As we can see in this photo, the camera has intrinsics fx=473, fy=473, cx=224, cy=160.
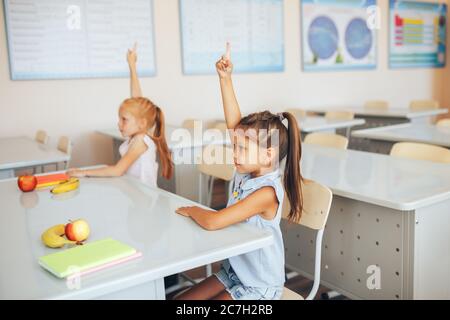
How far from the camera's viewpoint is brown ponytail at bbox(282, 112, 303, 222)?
1550 millimetres

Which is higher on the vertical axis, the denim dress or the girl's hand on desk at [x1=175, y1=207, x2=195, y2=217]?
the girl's hand on desk at [x1=175, y1=207, x2=195, y2=217]

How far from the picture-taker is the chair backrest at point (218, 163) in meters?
2.33

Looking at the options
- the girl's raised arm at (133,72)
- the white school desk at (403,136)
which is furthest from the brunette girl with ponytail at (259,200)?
the white school desk at (403,136)

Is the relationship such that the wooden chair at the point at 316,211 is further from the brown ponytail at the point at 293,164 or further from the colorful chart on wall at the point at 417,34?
the colorful chart on wall at the point at 417,34

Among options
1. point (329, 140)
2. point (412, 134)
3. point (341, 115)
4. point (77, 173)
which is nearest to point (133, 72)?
point (77, 173)

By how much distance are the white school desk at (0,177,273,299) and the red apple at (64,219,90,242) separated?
0.13 feet

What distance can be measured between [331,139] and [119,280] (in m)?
2.11

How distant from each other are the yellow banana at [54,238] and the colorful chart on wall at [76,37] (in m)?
3.03

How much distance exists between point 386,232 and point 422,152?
845mm

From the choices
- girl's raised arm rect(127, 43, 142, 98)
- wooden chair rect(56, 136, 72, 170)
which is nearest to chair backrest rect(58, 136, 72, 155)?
wooden chair rect(56, 136, 72, 170)

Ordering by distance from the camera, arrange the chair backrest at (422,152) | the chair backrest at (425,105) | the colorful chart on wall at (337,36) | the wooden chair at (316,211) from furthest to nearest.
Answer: the colorful chart on wall at (337,36)
the chair backrest at (425,105)
the chair backrest at (422,152)
the wooden chair at (316,211)

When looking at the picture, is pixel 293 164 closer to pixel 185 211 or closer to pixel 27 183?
pixel 185 211

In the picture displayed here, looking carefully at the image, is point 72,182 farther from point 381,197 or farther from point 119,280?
point 381,197

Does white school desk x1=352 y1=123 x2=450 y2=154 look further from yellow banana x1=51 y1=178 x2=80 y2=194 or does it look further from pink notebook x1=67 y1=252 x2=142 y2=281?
pink notebook x1=67 y1=252 x2=142 y2=281
